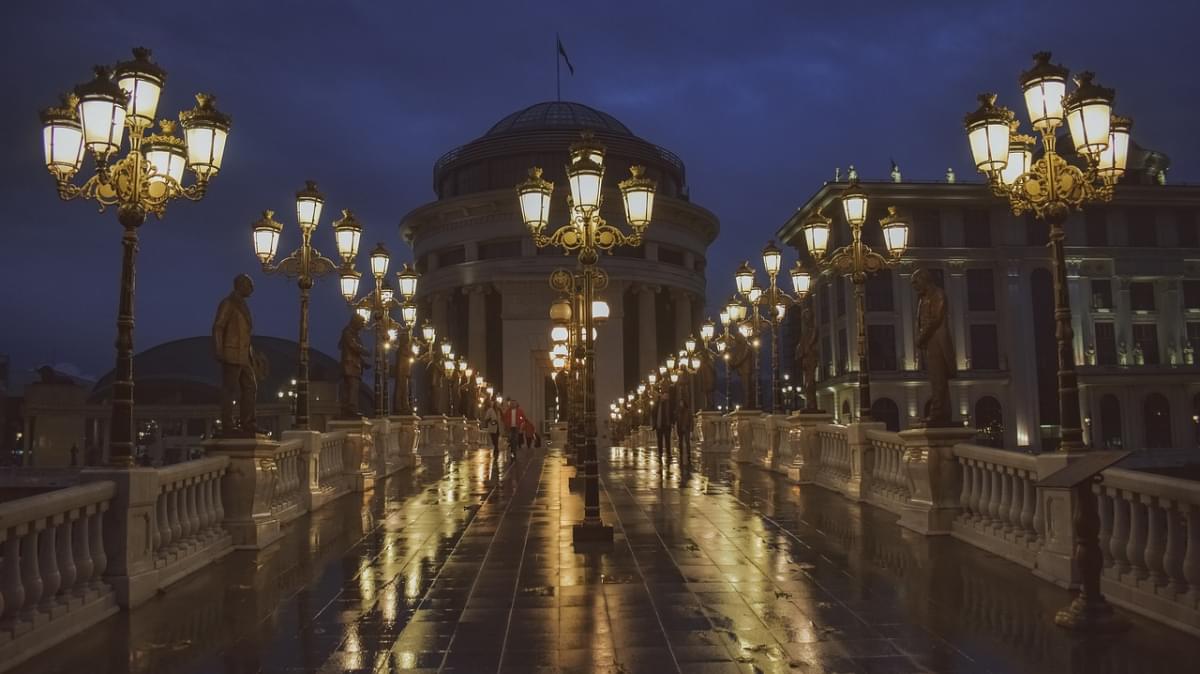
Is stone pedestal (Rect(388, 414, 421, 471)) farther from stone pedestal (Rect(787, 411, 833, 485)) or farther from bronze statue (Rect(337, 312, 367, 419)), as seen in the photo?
stone pedestal (Rect(787, 411, 833, 485))

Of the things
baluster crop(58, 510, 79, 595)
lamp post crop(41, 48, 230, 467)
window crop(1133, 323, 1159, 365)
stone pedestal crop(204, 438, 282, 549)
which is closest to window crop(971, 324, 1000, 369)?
window crop(1133, 323, 1159, 365)

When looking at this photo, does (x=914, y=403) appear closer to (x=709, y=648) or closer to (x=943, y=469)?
(x=943, y=469)

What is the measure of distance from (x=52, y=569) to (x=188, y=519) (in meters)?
2.81

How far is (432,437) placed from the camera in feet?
102

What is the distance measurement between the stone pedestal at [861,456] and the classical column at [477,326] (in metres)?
55.6

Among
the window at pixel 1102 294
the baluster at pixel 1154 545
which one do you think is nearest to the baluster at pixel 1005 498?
the baluster at pixel 1154 545

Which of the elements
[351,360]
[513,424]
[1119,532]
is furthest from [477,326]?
[1119,532]

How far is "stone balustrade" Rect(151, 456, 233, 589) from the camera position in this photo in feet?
27.8

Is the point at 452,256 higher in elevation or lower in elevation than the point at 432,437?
higher

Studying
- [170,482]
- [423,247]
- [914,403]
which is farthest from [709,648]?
[423,247]

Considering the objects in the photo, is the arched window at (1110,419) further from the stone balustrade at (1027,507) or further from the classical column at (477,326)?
the stone balustrade at (1027,507)

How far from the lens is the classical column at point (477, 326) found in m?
69.5

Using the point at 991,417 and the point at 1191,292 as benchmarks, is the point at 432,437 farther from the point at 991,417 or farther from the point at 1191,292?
the point at 1191,292

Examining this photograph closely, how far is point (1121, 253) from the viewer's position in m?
64.5
